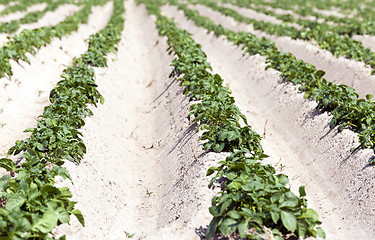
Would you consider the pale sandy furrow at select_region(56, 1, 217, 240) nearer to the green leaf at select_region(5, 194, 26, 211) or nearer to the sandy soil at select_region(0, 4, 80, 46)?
the green leaf at select_region(5, 194, 26, 211)

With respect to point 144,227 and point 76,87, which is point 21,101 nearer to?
point 76,87

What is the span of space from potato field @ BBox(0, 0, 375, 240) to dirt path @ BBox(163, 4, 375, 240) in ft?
0.11

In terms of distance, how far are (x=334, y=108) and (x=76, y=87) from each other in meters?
6.56

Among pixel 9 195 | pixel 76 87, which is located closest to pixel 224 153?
pixel 9 195

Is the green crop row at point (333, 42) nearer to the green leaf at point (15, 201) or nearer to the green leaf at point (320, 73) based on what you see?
the green leaf at point (320, 73)

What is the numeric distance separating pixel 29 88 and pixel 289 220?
32.5 ft

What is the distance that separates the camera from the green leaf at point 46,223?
4.05 meters

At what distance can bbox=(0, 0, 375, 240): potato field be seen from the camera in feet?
15.2

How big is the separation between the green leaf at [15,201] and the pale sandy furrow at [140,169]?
2.61 feet

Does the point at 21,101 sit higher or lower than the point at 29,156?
lower

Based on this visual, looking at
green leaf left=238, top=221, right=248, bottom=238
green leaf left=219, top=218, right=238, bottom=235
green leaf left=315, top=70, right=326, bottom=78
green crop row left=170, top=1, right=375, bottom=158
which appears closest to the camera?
green leaf left=238, top=221, right=248, bottom=238

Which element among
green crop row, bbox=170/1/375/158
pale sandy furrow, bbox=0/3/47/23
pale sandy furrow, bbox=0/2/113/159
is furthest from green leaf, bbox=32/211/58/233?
pale sandy furrow, bbox=0/3/47/23

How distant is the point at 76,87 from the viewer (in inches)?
338

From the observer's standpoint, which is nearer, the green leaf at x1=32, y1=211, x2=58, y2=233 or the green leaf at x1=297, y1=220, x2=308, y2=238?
the green leaf at x1=32, y1=211, x2=58, y2=233
